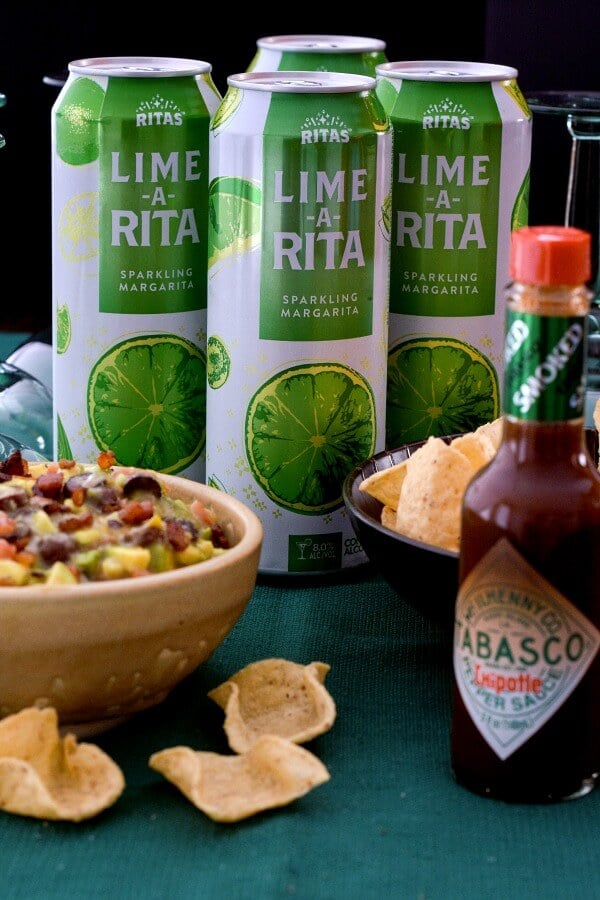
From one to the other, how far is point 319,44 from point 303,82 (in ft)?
0.73

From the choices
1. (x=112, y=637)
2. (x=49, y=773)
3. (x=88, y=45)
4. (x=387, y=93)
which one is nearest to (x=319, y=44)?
(x=387, y=93)

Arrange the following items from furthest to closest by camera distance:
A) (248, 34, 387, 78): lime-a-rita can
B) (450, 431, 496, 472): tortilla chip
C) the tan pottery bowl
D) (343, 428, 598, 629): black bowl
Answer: (248, 34, 387, 78): lime-a-rita can
(450, 431, 496, 472): tortilla chip
(343, 428, 598, 629): black bowl
the tan pottery bowl

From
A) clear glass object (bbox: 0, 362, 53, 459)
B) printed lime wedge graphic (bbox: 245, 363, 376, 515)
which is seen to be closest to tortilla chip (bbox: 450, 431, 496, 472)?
printed lime wedge graphic (bbox: 245, 363, 376, 515)

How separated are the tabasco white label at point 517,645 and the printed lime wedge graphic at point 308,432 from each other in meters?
0.46

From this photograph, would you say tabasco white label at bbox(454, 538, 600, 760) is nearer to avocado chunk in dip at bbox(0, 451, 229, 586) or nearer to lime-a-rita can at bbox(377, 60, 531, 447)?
avocado chunk in dip at bbox(0, 451, 229, 586)

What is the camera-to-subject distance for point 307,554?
1.44 metres

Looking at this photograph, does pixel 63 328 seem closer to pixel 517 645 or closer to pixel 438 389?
pixel 438 389

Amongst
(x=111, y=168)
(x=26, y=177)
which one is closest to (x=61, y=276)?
(x=111, y=168)

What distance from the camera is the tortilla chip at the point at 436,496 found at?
1.16 meters

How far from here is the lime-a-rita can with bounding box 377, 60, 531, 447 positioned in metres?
1.44

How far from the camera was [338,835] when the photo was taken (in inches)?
37.6

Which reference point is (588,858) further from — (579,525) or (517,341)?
(517,341)

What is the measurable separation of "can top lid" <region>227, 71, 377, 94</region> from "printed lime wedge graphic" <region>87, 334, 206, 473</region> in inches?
11.0

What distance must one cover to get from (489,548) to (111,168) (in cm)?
68
